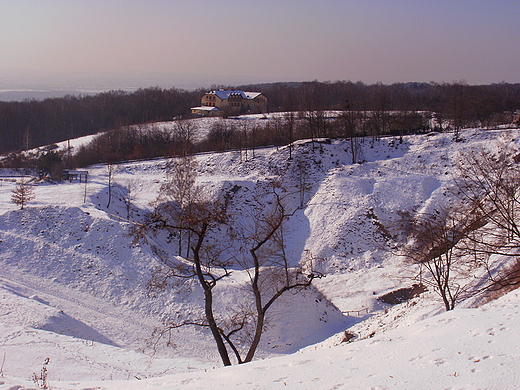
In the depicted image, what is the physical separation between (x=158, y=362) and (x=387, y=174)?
30286 mm

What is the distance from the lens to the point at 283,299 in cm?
2072

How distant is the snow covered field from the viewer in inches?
286

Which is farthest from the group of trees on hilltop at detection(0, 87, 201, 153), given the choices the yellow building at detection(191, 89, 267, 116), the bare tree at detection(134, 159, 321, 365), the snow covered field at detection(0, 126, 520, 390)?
the bare tree at detection(134, 159, 321, 365)

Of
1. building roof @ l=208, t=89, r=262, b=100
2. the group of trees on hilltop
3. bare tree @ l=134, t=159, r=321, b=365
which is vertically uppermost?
building roof @ l=208, t=89, r=262, b=100

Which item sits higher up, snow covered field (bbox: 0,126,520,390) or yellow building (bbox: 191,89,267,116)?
yellow building (bbox: 191,89,267,116)

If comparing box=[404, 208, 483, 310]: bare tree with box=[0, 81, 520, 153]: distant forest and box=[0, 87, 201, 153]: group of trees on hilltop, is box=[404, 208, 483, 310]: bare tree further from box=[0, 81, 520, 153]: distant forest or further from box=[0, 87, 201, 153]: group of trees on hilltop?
box=[0, 87, 201, 153]: group of trees on hilltop

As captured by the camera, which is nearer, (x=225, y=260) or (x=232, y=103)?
(x=225, y=260)

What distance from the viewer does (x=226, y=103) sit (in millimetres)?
88688

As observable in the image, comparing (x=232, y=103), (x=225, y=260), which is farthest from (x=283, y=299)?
(x=232, y=103)

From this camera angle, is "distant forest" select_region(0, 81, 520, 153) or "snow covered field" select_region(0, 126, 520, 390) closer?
"snow covered field" select_region(0, 126, 520, 390)

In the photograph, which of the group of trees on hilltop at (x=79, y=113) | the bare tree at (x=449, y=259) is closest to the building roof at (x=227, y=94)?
the group of trees on hilltop at (x=79, y=113)

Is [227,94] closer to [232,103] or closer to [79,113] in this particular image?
[232,103]

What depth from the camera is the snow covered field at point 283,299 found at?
7.27 metres

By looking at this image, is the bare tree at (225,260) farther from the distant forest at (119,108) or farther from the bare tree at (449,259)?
the distant forest at (119,108)
